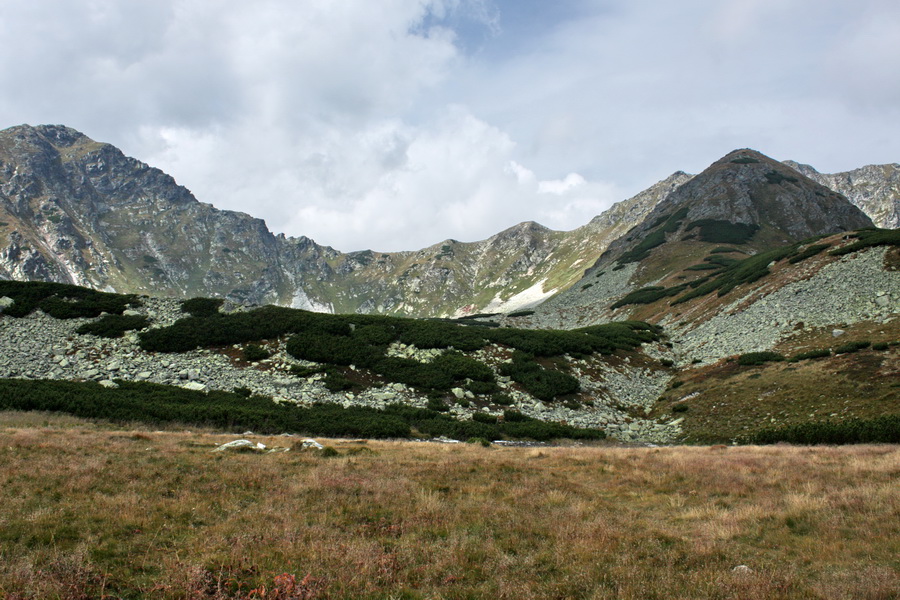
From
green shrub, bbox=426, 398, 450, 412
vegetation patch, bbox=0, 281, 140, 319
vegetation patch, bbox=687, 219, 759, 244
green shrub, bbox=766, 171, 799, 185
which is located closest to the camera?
green shrub, bbox=426, 398, 450, 412

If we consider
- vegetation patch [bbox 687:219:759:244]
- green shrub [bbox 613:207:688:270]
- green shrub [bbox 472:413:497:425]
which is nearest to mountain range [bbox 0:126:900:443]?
green shrub [bbox 472:413:497:425]

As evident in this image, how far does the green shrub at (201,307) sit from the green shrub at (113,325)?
3876 mm

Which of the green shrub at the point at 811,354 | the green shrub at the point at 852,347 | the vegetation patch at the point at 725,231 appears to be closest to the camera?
the green shrub at the point at 852,347

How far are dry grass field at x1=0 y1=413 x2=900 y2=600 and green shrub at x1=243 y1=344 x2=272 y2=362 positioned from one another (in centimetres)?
2063

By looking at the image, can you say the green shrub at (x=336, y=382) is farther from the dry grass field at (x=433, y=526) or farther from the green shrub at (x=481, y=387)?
the dry grass field at (x=433, y=526)

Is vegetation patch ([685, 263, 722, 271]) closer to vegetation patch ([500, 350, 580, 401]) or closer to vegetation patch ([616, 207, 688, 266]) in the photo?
vegetation patch ([616, 207, 688, 266])

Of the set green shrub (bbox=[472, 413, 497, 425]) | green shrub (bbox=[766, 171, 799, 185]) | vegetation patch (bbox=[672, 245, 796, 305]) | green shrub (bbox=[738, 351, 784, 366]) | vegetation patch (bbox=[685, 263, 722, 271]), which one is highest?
green shrub (bbox=[766, 171, 799, 185])

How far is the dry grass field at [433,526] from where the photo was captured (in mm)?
6730

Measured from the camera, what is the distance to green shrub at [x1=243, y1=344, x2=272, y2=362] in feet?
121

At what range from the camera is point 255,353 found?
122 ft

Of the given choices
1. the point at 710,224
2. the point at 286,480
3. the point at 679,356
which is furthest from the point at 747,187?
the point at 286,480

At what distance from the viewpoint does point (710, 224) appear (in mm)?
119625

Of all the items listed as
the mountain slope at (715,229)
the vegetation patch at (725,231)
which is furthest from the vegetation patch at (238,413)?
the vegetation patch at (725,231)

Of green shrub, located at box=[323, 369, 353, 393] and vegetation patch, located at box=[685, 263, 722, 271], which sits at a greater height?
vegetation patch, located at box=[685, 263, 722, 271]
